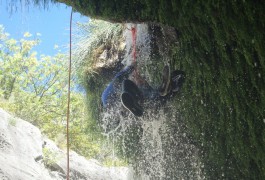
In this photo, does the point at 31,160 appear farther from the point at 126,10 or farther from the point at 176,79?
the point at 126,10

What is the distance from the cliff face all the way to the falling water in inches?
96.3

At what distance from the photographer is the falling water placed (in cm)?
667

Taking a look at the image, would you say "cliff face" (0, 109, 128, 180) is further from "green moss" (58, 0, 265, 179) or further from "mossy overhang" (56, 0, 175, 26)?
"mossy overhang" (56, 0, 175, 26)

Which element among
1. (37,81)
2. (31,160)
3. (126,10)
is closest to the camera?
(126,10)

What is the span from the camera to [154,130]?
820 cm

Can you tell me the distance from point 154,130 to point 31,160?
14.4 ft

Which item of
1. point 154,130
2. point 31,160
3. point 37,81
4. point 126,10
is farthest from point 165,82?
point 37,81

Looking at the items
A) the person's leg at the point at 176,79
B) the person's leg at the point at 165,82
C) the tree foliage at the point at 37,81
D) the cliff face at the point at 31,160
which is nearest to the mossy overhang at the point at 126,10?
the person's leg at the point at 165,82

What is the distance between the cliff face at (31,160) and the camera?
9.01 metres

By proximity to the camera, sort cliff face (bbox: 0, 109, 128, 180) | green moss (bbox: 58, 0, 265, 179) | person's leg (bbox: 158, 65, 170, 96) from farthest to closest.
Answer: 1. cliff face (bbox: 0, 109, 128, 180)
2. person's leg (bbox: 158, 65, 170, 96)
3. green moss (bbox: 58, 0, 265, 179)

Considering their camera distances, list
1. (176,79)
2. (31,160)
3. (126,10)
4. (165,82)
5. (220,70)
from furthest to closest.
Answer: (31,160) → (176,79) → (165,82) → (220,70) → (126,10)

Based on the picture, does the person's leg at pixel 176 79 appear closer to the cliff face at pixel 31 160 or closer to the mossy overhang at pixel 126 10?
the mossy overhang at pixel 126 10

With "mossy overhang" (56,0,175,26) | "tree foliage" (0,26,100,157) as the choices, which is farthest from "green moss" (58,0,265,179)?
"tree foliage" (0,26,100,157)

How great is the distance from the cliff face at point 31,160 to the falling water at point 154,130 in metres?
2.45
